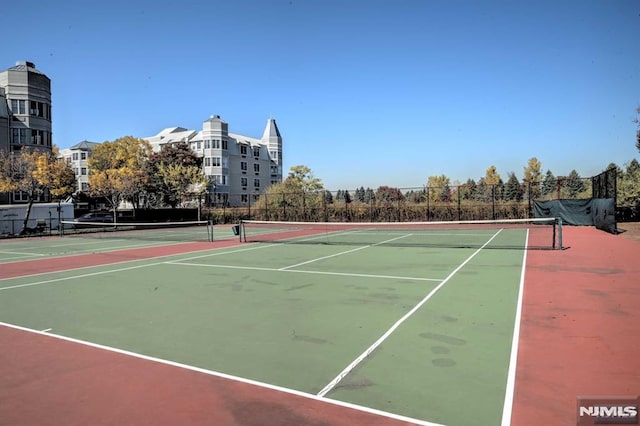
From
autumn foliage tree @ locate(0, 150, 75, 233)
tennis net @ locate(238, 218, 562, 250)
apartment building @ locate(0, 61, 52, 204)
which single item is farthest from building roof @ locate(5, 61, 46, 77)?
tennis net @ locate(238, 218, 562, 250)

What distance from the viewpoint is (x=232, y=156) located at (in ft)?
252

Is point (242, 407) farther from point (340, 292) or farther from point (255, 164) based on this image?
point (255, 164)

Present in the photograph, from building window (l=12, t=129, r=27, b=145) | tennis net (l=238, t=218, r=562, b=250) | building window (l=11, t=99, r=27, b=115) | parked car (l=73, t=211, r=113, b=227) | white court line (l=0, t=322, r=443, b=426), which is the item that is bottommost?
white court line (l=0, t=322, r=443, b=426)

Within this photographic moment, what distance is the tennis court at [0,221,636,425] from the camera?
4.37 m

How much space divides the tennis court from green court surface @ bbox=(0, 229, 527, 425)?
2 centimetres

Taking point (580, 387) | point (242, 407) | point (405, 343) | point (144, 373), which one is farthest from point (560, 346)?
point (144, 373)

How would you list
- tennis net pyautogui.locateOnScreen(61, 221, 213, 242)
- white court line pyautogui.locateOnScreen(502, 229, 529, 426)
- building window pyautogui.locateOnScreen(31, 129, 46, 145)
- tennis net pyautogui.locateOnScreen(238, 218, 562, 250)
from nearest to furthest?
white court line pyautogui.locateOnScreen(502, 229, 529, 426), tennis net pyautogui.locateOnScreen(238, 218, 562, 250), tennis net pyautogui.locateOnScreen(61, 221, 213, 242), building window pyautogui.locateOnScreen(31, 129, 46, 145)

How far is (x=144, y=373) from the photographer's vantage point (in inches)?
192

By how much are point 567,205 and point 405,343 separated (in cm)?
2821

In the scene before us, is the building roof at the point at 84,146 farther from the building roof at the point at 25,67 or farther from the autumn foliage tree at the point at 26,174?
the autumn foliage tree at the point at 26,174

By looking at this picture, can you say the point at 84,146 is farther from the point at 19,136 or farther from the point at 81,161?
the point at 19,136

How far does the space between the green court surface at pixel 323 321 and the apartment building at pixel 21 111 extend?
40437 mm

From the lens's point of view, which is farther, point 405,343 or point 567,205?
point 567,205

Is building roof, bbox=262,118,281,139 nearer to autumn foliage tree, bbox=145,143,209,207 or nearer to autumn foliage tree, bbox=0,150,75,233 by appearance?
autumn foliage tree, bbox=145,143,209,207
